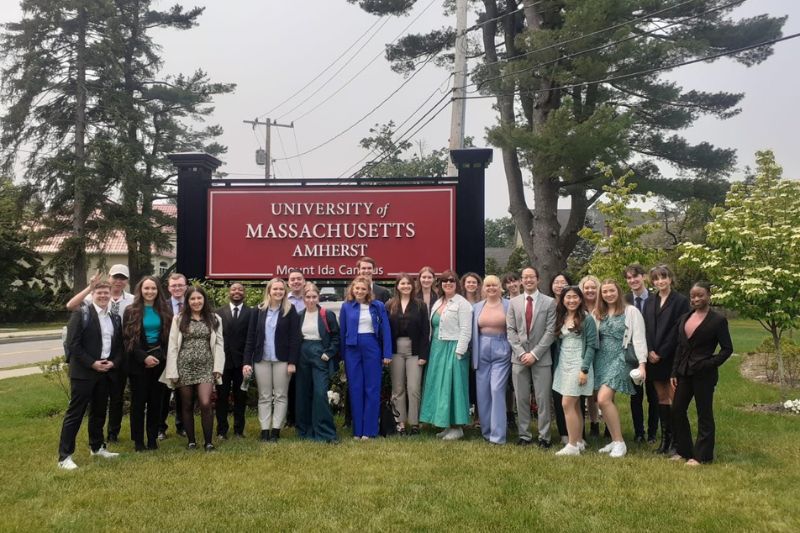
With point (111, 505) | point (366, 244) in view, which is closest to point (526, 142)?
point (366, 244)

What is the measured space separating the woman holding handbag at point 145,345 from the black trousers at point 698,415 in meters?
4.83

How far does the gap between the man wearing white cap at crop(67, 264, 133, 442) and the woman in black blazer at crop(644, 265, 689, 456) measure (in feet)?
16.5

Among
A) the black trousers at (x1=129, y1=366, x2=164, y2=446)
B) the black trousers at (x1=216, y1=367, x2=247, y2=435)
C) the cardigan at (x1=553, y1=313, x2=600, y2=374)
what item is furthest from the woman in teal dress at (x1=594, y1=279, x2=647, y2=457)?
the black trousers at (x1=129, y1=366, x2=164, y2=446)

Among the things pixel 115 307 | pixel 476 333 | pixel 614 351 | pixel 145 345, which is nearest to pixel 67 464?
pixel 145 345

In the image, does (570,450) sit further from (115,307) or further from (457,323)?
(115,307)

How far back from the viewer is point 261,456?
6156mm

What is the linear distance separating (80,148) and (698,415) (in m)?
27.6

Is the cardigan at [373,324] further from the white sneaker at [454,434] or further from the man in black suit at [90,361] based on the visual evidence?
the man in black suit at [90,361]

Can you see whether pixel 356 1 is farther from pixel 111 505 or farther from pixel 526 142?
pixel 111 505

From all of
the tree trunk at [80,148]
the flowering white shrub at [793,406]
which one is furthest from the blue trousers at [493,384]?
the tree trunk at [80,148]

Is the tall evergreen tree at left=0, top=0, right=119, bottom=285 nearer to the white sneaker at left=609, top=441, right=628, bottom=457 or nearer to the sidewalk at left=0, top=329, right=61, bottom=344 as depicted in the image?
the sidewalk at left=0, top=329, right=61, bottom=344

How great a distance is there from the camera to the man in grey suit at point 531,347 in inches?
257

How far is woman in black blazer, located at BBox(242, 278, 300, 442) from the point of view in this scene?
269 inches

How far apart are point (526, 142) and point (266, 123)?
77.5 ft
